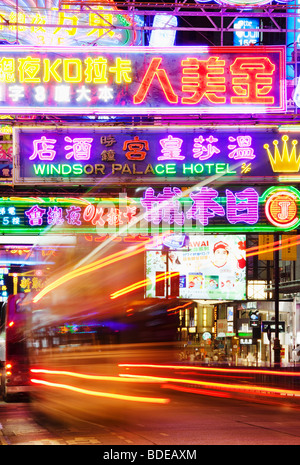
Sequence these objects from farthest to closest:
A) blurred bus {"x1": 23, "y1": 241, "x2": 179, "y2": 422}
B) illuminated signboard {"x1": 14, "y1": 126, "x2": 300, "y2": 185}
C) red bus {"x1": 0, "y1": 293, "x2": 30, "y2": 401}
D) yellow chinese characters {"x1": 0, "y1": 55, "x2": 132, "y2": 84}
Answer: illuminated signboard {"x1": 14, "y1": 126, "x2": 300, "y2": 185} → red bus {"x1": 0, "y1": 293, "x2": 30, "y2": 401} → yellow chinese characters {"x1": 0, "y1": 55, "x2": 132, "y2": 84} → blurred bus {"x1": 23, "y1": 241, "x2": 179, "y2": 422}

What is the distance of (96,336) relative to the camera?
19656 millimetres

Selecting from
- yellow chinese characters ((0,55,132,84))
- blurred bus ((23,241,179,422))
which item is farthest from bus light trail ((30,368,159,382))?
yellow chinese characters ((0,55,132,84))

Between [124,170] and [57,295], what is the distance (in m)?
4.26

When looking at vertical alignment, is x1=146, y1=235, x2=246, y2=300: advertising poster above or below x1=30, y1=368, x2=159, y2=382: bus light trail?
above

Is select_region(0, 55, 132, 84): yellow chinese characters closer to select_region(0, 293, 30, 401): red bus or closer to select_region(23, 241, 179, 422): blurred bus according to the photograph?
select_region(23, 241, 179, 422): blurred bus

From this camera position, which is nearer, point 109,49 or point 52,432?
point 52,432

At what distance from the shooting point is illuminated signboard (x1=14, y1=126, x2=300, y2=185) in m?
21.4

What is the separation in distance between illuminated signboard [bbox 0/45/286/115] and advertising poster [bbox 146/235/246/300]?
87.5ft

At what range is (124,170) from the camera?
21.5m

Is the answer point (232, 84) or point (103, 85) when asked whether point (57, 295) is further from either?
point (232, 84)

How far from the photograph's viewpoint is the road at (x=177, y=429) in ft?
37.6

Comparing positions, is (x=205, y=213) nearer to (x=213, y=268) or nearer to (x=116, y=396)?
(x=116, y=396)

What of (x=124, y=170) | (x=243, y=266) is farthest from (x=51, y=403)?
(x=243, y=266)

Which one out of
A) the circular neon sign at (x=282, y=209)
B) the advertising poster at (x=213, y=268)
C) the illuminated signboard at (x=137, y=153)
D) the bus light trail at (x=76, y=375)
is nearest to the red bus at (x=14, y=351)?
Answer: the bus light trail at (x=76, y=375)
